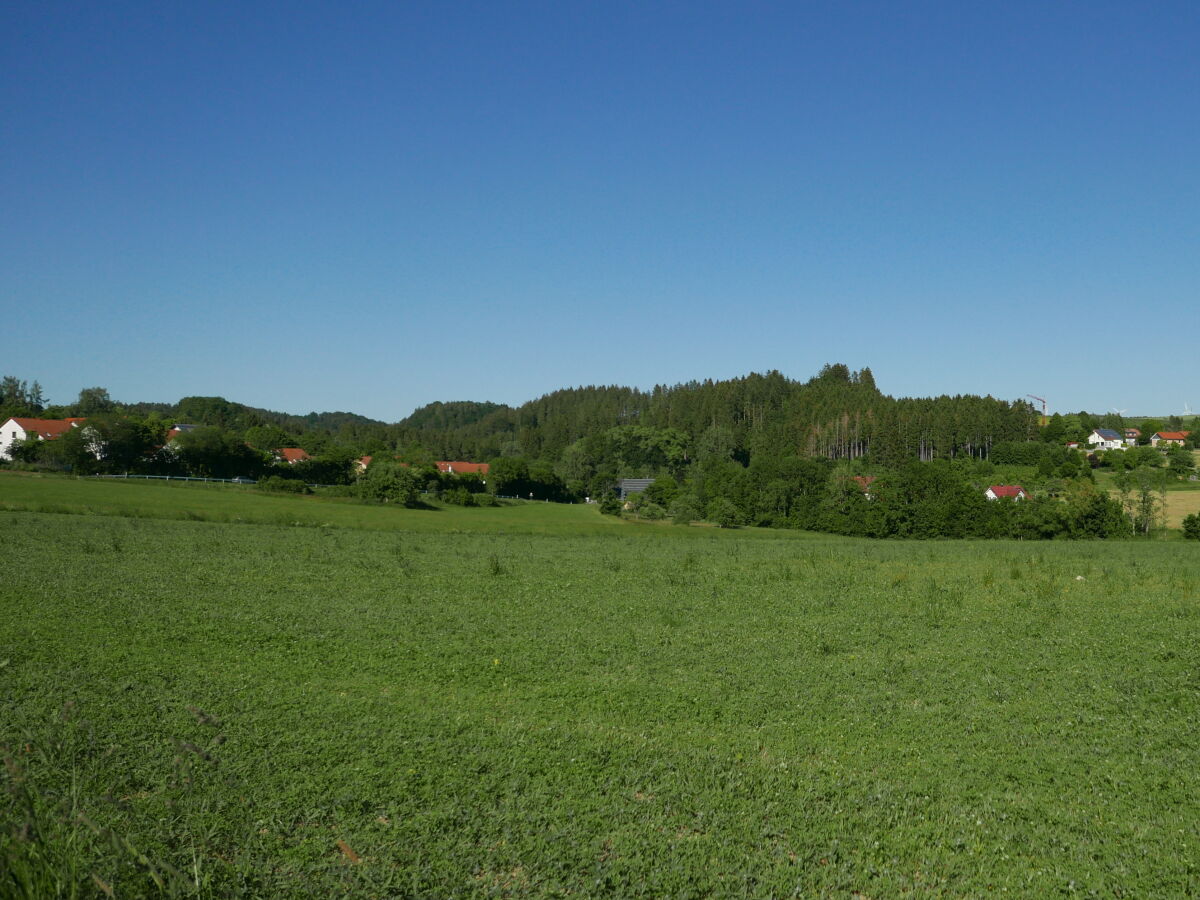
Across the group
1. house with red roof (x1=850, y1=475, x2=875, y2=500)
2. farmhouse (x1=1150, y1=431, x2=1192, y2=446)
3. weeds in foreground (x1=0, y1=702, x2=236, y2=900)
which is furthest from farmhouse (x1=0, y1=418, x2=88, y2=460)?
farmhouse (x1=1150, y1=431, x2=1192, y2=446)

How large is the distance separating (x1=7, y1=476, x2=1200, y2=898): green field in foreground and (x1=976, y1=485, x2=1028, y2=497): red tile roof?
64.3 metres

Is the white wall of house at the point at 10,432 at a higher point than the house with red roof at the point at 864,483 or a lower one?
higher

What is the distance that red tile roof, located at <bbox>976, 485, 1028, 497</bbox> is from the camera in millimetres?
73000

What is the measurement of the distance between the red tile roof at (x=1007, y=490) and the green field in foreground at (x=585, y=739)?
6428 centimetres

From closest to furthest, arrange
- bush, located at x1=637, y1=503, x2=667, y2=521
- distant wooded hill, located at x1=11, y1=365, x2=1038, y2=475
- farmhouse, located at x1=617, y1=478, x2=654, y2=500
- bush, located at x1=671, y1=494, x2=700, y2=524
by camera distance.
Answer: bush, located at x1=671, y1=494, x2=700, y2=524, bush, located at x1=637, y1=503, x2=667, y2=521, distant wooded hill, located at x1=11, y1=365, x2=1038, y2=475, farmhouse, located at x1=617, y1=478, x2=654, y2=500

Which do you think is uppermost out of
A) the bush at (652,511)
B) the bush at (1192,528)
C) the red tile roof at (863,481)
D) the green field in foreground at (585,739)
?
the red tile roof at (863,481)

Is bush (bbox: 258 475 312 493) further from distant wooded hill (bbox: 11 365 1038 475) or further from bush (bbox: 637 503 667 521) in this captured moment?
bush (bbox: 637 503 667 521)

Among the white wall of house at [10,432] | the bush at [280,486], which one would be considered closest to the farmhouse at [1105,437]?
the bush at [280,486]

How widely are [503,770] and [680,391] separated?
169m

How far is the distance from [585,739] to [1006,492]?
81.3 meters

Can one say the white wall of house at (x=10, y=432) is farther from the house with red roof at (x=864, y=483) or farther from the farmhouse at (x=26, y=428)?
the house with red roof at (x=864, y=483)

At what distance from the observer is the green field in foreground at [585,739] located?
17.4 feet

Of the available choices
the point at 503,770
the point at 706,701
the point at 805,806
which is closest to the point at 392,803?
the point at 503,770

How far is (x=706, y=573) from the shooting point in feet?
56.9
